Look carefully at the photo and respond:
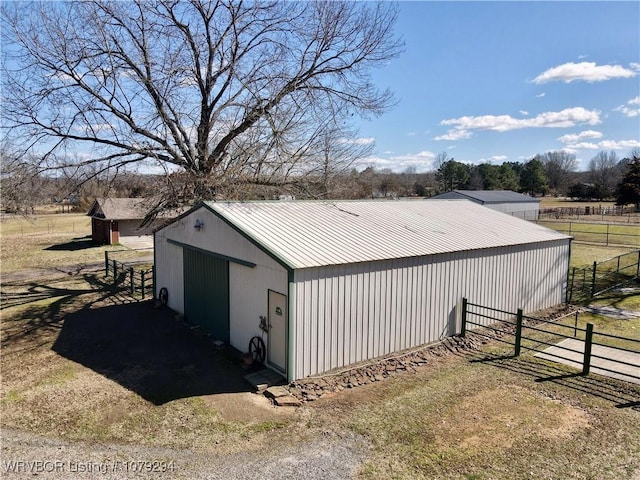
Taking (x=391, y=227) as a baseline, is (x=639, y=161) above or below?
above

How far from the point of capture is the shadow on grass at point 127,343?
30.5 ft

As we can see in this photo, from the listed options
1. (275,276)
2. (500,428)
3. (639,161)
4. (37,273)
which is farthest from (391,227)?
(639,161)

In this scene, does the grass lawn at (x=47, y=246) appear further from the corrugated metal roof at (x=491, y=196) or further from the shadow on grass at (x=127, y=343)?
the corrugated metal roof at (x=491, y=196)

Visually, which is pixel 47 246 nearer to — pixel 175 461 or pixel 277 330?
pixel 277 330

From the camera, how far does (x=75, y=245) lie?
3416 centimetres

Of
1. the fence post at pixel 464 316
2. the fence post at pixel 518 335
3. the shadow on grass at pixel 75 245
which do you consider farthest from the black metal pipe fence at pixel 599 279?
the shadow on grass at pixel 75 245

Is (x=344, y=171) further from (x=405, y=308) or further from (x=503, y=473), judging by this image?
(x=503, y=473)

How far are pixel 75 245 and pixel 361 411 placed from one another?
33.3 metres

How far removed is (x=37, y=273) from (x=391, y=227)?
20.8 m

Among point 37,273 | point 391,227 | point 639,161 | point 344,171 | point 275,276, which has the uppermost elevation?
point 639,161

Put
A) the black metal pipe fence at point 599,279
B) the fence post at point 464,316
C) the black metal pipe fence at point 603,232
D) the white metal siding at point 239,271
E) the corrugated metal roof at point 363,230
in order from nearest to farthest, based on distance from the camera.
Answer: the white metal siding at point 239,271
the corrugated metal roof at point 363,230
the fence post at point 464,316
the black metal pipe fence at point 599,279
the black metal pipe fence at point 603,232

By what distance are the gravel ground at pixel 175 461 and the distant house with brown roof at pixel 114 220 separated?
2713 centimetres

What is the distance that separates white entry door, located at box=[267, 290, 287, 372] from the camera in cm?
909

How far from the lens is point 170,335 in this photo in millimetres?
12414
